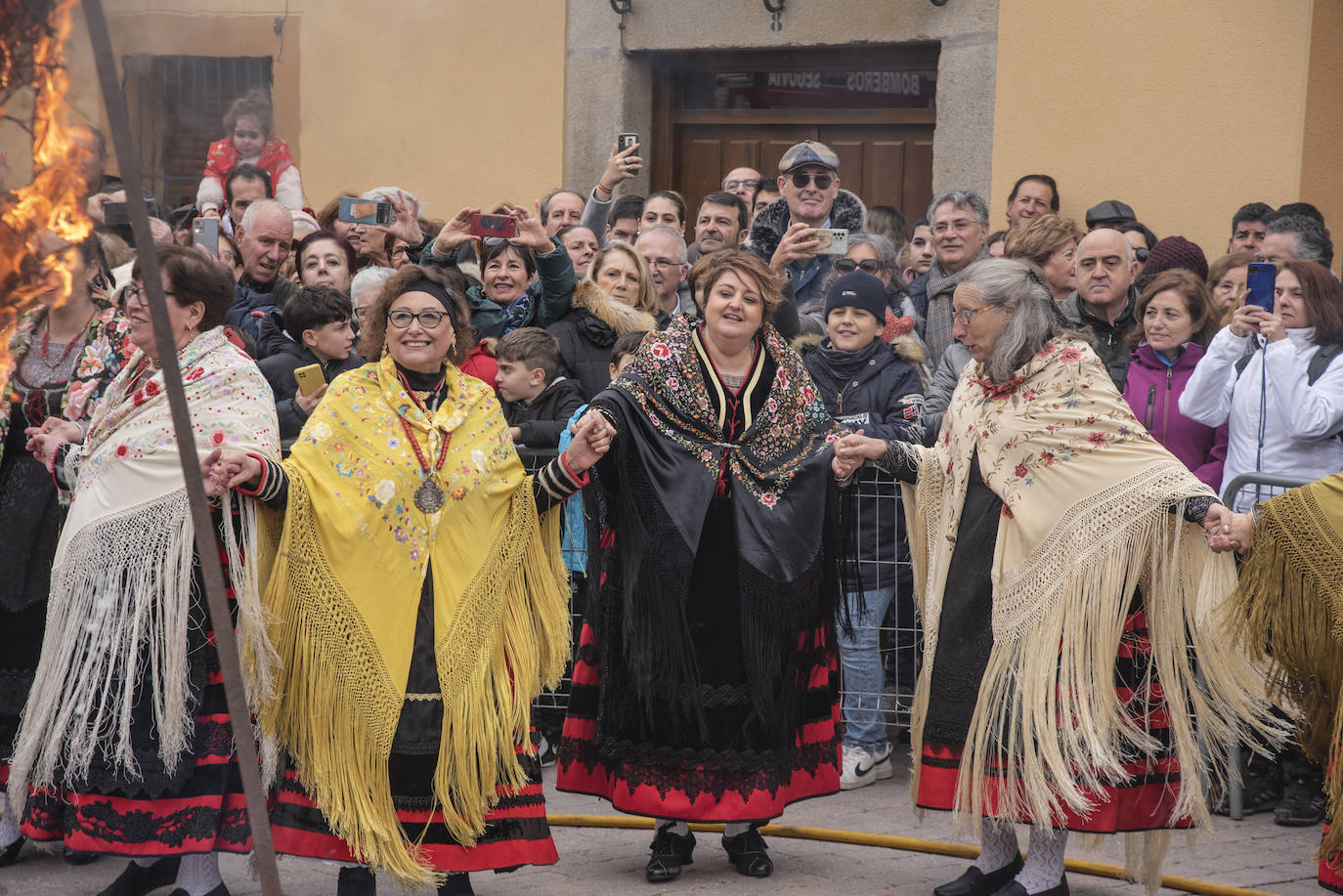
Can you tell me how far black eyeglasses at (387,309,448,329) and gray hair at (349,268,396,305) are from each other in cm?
200

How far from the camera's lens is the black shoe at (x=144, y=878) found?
494 cm

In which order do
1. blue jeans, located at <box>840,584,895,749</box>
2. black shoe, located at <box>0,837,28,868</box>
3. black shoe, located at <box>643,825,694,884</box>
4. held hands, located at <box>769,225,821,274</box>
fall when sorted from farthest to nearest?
blue jeans, located at <box>840,584,895,749</box> → held hands, located at <box>769,225,821,274</box> → black shoe, located at <box>0,837,28,868</box> → black shoe, located at <box>643,825,694,884</box>

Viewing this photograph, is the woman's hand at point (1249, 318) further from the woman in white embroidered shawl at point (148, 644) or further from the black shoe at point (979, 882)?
the woman in white embroidered shawl at point (148, 644)

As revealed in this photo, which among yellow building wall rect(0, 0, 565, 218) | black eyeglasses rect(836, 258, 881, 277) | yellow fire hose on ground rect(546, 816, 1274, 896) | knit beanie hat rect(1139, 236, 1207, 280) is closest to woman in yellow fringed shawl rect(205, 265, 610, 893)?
yellow fire hose on ground rect(546, 816, 1274, 896)

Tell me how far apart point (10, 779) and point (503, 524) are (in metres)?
1.69

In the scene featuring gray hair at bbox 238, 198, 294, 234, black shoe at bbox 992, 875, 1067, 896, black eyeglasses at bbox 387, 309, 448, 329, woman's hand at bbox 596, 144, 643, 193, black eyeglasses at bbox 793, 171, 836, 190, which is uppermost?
woman's hand at bbox 596, 144, 643, 193

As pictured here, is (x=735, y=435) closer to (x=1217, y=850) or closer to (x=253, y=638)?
(x=253, y=638)

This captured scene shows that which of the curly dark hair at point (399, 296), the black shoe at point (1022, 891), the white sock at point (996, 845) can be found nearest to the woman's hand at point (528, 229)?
the curly dark hair at point (399, 296)

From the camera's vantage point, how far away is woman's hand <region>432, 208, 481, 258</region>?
6.57 metres

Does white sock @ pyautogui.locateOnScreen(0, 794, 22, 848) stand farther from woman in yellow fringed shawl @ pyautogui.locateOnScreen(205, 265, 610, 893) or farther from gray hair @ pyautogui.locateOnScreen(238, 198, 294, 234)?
gray hair @ pyautogui.locateOnScreen(238, 198, 294, 234)

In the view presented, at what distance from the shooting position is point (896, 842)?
5582mm

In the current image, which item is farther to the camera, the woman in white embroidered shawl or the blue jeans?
the blue jeans

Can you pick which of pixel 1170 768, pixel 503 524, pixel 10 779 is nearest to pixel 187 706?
pixel 10 779

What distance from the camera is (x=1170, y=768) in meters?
4.90
